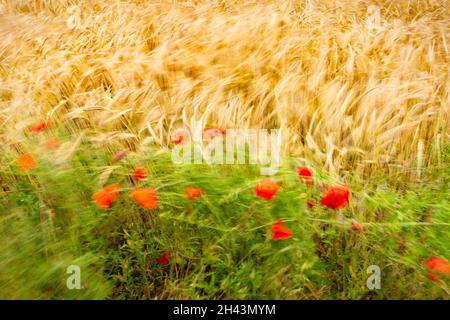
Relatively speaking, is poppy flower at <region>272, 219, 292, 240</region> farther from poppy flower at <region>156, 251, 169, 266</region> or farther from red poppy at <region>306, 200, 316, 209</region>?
poppy flower at <region>156, 251, 169, 266</region>

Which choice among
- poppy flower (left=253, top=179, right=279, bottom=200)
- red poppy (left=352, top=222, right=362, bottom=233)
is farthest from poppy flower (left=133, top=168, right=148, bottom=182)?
red poppy (left=352, top=222, right=362, bottom=233)

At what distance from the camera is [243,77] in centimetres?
219

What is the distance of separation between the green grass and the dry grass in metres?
0.27

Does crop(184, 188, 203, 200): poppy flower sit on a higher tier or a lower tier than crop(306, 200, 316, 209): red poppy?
higher

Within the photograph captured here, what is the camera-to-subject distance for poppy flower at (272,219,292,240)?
4.30ft

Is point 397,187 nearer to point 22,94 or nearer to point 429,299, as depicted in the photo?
point 429,299

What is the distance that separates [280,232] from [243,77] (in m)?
1.03

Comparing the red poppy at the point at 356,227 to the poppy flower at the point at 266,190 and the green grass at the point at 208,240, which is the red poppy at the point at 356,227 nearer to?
the green grass at the point at 208,240

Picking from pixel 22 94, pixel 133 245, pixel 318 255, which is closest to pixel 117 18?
pixel 22 94

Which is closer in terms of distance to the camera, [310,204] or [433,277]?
[433,277]

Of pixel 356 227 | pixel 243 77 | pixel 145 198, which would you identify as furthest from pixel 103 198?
pixel 243 77

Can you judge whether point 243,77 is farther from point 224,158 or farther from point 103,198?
point 103,198

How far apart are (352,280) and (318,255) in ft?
0.42

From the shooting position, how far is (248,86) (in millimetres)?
2170
